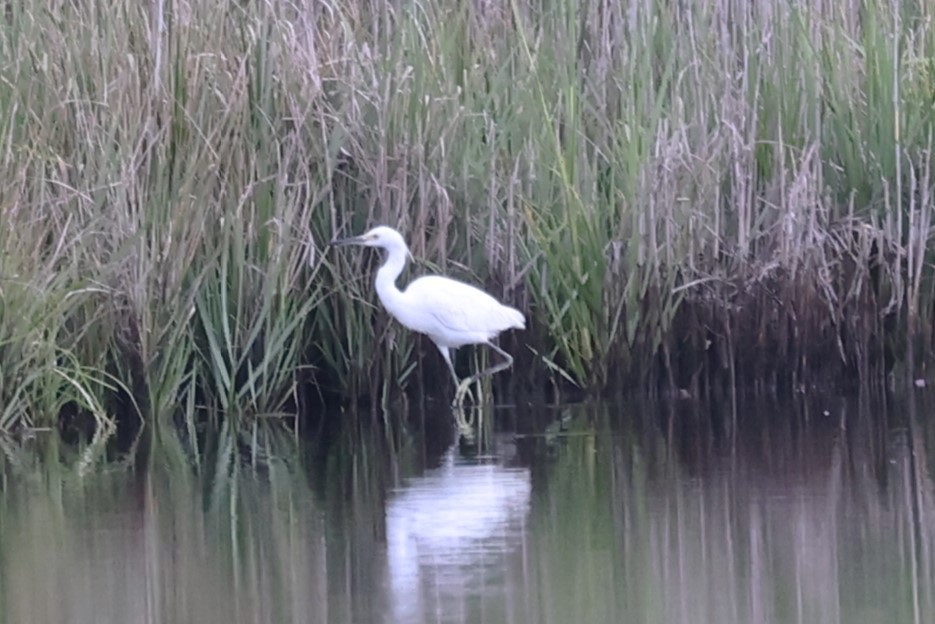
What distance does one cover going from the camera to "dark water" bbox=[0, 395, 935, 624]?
15.3 ft

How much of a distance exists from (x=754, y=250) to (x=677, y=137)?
2.10 ft

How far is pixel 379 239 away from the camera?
304 inches

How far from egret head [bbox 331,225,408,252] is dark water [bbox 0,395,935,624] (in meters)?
0.81

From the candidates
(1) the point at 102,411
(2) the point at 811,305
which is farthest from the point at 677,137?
(1) the point at 102,411

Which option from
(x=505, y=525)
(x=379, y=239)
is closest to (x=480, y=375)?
(x=379, y=239)

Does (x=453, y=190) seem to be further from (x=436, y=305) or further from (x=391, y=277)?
(x=436, y=305)

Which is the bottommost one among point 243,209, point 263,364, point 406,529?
point 406,529

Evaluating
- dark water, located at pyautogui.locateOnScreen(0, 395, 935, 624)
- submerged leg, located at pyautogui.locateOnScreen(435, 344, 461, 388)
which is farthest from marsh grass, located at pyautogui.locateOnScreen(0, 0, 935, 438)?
dark water, located at pyautogui.locateOnScreen(0, 395, 935, 624)

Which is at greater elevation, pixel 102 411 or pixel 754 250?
pixel 754 250

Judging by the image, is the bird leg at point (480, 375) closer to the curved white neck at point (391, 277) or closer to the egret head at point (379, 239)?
the curved white neck at point (391, 277)

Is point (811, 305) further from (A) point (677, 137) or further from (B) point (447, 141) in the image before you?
(B) point (447, 141)

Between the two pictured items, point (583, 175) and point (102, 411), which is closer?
point (102, 411)

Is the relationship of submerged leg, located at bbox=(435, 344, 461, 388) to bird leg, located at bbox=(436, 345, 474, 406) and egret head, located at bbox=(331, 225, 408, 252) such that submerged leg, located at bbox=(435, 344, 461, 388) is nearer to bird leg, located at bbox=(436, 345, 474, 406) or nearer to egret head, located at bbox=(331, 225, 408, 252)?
bird leg, located at bbox=(436, 345, 474, 406)

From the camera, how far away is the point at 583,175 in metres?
7.96
